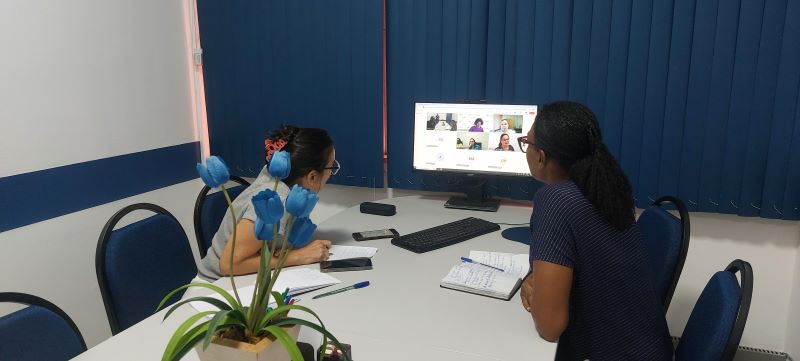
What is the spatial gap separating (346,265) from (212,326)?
886mm

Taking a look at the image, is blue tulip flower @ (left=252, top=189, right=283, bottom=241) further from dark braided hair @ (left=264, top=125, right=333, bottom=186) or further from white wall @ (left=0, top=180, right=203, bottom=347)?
white wall @ (left=0, top=180, right=203, bottom=347)

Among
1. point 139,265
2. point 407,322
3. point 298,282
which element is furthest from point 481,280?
point 139,265

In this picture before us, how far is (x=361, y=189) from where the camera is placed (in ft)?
9.62

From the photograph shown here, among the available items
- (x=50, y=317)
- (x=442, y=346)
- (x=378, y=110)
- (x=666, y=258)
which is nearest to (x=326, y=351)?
(x=442, y=346)

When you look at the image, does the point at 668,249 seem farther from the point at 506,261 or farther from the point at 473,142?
the point at 473,142

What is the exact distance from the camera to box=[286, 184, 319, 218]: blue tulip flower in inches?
34.9

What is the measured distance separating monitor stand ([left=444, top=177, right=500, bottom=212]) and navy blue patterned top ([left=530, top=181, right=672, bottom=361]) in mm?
1099

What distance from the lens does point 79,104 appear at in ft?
8.01

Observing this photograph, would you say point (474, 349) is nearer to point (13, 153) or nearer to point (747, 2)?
point (747, 2)

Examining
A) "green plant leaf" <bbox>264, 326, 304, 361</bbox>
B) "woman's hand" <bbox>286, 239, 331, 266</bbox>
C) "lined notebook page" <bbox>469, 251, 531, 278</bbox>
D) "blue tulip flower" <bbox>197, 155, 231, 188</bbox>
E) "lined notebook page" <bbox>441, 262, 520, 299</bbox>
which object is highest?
"blue tulip flower" <bbox>197, 155, 231, 188</bbox>

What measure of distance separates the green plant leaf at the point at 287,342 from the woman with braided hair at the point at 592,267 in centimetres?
64

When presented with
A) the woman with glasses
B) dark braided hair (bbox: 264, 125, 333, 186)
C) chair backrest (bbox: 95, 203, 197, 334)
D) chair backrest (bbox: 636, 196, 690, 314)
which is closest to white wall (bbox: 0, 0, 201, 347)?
chair backrest (bbox: 95, 203, 197, 334)

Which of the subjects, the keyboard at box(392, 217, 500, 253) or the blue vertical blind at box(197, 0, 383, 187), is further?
the blue vertical blind at box(197, 0, 383, 187)

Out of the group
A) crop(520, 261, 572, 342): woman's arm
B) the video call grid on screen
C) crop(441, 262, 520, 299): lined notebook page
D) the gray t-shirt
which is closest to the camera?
crop(520, 261, 572, 342): woman's arm
